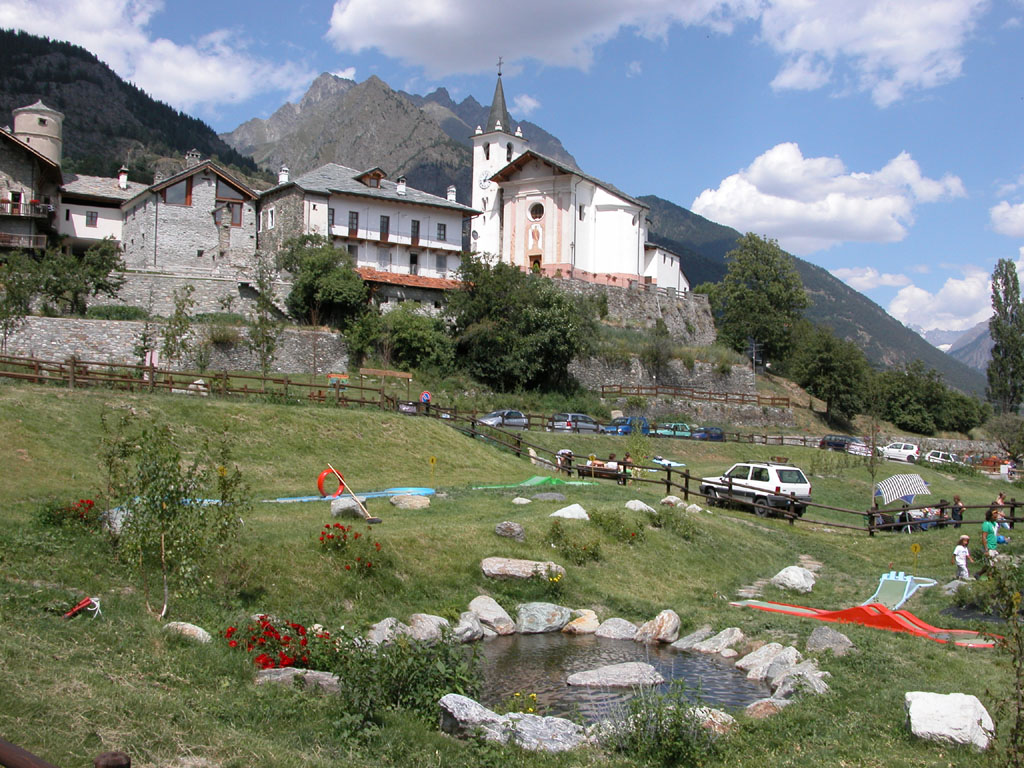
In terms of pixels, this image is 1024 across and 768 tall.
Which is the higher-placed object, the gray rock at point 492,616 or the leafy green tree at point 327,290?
the leafy green tree at point 327,290

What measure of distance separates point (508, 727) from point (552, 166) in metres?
68.9

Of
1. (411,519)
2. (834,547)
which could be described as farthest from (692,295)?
(411,519)

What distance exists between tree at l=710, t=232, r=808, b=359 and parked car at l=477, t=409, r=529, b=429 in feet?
136

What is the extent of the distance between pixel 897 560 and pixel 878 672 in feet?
40.2

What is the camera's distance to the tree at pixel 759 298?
80000 mm

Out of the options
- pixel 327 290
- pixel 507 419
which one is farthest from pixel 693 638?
pixel 327 290

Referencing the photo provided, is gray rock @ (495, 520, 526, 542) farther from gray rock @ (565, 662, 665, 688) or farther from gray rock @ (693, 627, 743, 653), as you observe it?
gray rock @ (565, 662, 665, 688)

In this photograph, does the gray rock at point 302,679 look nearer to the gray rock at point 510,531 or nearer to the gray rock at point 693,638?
the gray rock at point 693,638

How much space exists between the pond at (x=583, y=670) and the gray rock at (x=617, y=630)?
0.48ft

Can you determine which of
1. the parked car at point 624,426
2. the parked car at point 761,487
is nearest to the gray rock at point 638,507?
the parked car at point 761,487

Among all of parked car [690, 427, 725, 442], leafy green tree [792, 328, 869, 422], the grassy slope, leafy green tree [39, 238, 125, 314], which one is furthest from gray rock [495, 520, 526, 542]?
leafy green tree [792, 328, 869, 422]

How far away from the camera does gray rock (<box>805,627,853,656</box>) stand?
13113mm

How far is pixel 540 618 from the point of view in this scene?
16.0m

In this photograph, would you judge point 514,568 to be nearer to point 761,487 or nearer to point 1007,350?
point 761,487
